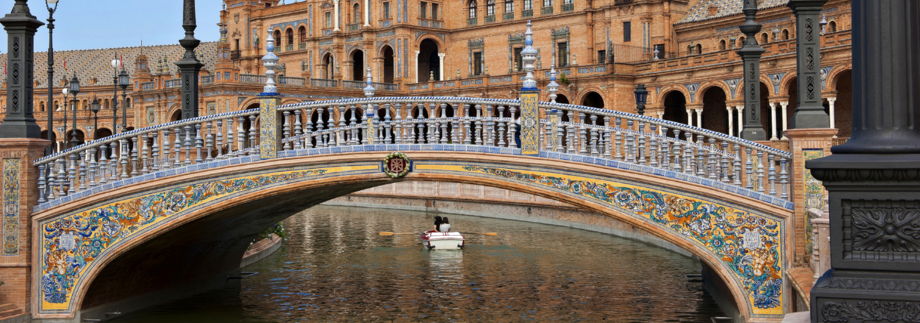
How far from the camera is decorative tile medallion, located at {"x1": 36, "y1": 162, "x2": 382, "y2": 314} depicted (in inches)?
456

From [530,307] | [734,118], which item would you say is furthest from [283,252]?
[734,118]

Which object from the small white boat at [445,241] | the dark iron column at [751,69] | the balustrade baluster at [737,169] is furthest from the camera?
the small white boat at [445,241]

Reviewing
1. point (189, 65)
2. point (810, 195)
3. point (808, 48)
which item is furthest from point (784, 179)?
point (189, 65)

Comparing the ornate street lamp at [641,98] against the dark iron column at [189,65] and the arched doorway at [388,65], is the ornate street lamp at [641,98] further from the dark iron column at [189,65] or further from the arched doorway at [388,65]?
the arched doorway at [388,65]

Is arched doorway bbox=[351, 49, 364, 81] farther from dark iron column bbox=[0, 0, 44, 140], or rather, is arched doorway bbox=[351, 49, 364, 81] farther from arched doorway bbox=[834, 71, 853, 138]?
dark iron column bbox=[0, 0, 44, 140]

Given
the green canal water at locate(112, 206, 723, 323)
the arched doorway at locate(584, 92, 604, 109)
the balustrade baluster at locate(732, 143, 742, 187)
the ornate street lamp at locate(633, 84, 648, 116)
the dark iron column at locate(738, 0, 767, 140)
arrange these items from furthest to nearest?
1. the arched doorway at locate(584, 92, 604, 109)
2. the ornate street lamp at locate(633, 84, 648, 116)
3. the dark iron column at locate(738, 0, 767, 140)
4. the green canal water at locate(112, 206, 723, 323)
5. the balustrade baluster at locate(732, 143, 742, 187)

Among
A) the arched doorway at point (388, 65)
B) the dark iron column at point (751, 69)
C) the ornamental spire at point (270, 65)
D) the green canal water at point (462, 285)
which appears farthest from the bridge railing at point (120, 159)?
the arched doorway at point (388, 65)

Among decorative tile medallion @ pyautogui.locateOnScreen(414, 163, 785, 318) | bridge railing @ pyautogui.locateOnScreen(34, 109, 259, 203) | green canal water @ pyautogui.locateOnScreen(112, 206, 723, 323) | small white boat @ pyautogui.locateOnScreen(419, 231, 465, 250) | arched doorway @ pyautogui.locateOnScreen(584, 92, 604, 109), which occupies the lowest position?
green canal water @ pyautogui.locateOnScreen(112, 206, 723, 323)

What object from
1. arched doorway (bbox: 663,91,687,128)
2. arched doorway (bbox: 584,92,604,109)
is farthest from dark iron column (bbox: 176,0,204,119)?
arched doorway (bbox: 584,92,604,109)

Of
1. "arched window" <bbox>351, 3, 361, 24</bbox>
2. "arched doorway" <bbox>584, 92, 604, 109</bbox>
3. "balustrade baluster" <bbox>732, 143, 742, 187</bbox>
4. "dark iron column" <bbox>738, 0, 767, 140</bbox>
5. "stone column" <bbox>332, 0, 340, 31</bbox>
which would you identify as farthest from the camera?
"stone column" <bbox>332, 0, 340, 31</bbox>

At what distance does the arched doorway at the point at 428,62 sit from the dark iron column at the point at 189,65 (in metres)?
47.7

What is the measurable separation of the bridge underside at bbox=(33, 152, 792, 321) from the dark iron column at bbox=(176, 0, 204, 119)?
6.49 feet

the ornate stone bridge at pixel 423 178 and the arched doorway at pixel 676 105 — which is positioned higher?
the arched doorway at pixel 676 105

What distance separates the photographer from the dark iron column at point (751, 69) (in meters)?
14.4
